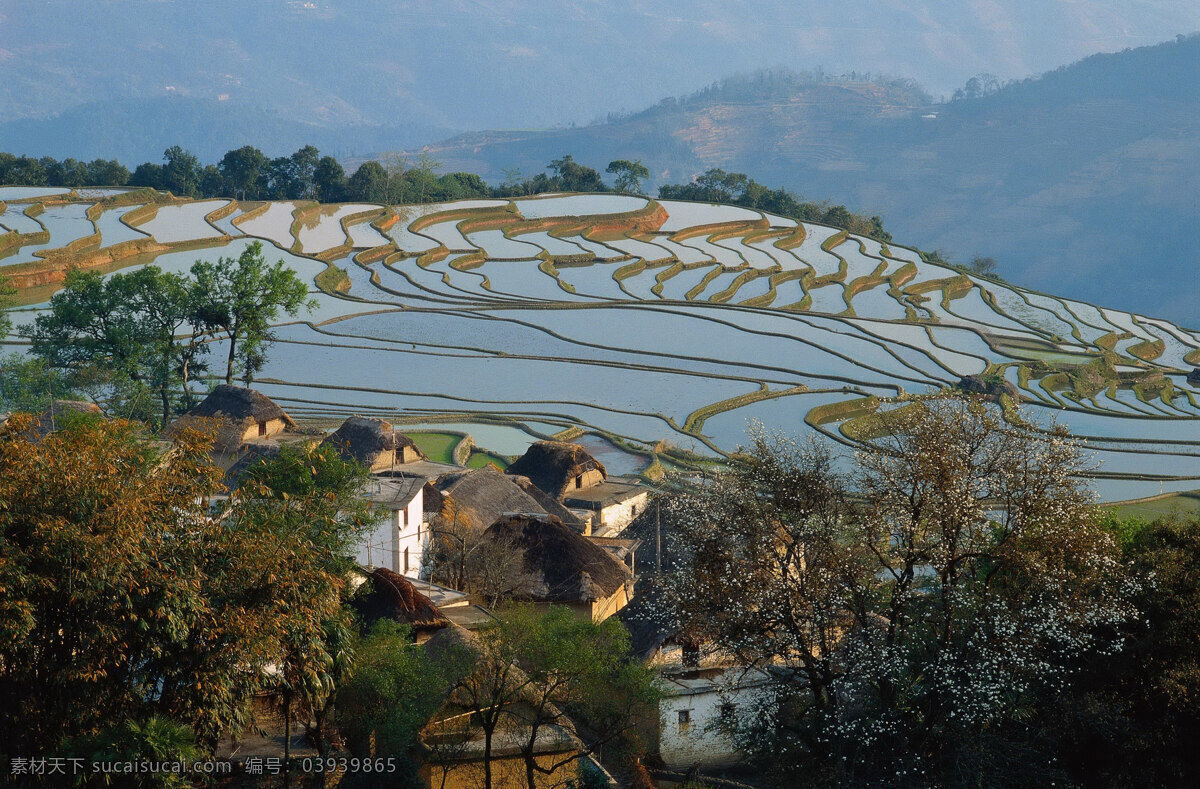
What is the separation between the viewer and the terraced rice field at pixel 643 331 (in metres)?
29.0

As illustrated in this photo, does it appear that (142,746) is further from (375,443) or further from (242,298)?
(242,298)

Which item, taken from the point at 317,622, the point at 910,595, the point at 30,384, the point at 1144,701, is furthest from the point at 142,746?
the point at 30,384

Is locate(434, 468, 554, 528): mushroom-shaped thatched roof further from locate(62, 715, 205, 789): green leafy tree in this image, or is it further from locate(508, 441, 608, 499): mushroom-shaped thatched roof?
locate(62, 715, 205, 789): green leafy tree

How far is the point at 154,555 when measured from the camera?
7.93 metres

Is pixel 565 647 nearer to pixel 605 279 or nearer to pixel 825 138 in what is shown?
pixel 605 279

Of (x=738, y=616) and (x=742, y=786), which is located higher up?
(x=738, y=616)

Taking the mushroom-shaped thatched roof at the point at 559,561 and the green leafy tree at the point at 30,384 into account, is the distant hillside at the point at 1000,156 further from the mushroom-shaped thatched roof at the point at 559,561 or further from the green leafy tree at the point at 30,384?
the mushroom-shaped thatched roof at the point at 559,561

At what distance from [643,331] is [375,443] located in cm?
1671

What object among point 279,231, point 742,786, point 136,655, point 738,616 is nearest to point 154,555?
point 136,655

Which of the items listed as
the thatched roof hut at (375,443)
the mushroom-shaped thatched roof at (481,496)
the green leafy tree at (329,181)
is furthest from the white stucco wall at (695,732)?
the green leafy tree at (329,181)

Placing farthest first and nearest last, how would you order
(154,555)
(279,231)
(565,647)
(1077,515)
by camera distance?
(279,231)
(1077,515)
(565,647)
(154,555)

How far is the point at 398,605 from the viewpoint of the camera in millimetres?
13320

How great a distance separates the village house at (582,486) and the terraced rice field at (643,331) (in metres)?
1.88

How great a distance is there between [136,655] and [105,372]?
791 inches
